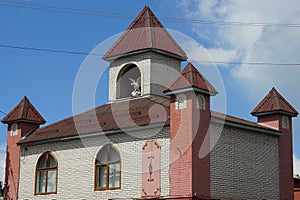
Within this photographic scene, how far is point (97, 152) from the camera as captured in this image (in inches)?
828

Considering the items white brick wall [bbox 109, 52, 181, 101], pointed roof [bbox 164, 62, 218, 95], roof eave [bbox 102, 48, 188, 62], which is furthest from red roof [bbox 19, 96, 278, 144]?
roof eave [bbox 102, 48, 188, 62]

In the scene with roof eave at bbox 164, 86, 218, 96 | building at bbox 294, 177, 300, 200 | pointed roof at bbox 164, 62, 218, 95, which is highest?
pointed roof at bbox 164, 62, 218, 95

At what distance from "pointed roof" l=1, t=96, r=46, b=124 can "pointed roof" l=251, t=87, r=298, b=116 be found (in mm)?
8463

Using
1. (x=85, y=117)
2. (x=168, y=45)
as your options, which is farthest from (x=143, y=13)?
(x=85, y=117)

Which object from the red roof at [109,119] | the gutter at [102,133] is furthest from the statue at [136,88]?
the gutter at [102,133]

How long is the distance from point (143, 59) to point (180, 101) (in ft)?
16.9

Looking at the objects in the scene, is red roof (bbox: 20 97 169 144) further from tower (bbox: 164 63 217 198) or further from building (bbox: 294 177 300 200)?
building (bbox: 294 177 300 200)

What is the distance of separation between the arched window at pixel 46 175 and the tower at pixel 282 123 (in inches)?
291

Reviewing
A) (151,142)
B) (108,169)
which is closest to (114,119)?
(108,169)

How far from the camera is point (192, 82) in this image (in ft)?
60.3

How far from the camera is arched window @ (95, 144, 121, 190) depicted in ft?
67.0

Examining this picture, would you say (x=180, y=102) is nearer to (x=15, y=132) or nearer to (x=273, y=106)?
(x=273, y=106)

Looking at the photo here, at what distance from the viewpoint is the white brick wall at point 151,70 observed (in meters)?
23.1

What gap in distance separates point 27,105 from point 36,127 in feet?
3.31
